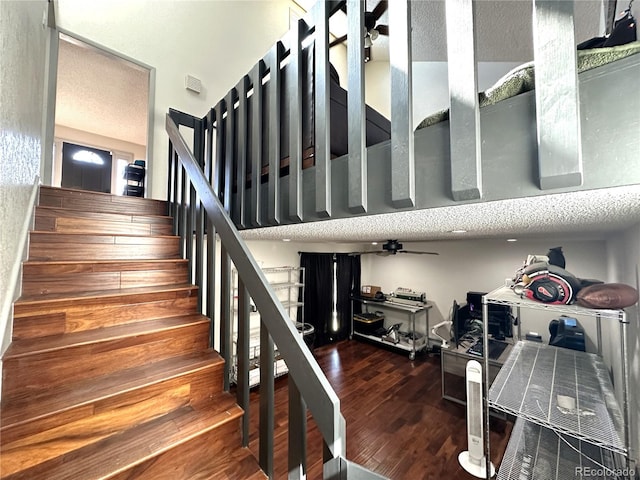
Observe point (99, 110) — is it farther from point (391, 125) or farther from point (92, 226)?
Answer: point (391, 125)

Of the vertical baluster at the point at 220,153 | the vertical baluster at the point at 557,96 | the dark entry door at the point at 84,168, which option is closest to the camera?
the vertical baluster at the point at 557,96

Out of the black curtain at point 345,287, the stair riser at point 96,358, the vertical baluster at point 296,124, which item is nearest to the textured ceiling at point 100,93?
the vertical baluster at point 296,124

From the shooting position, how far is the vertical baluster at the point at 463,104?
68 cm

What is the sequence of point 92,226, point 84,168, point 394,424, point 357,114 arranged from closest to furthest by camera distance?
point 357,114
point 92,226
point 394,424
point 84,168

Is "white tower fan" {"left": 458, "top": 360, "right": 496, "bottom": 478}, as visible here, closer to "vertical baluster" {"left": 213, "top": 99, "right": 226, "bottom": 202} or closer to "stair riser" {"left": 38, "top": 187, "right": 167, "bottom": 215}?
"vertical baluster" {"left": 213, "top": 99, "right": 226, "bottom": 202}

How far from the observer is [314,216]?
117 centimetres

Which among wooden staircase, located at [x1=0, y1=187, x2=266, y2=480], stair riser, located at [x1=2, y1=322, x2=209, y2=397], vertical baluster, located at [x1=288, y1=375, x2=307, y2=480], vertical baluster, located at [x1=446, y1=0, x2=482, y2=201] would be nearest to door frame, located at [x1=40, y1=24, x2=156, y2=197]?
wooden staircase, located at [x1=0, y1=187, x2=266, y2=480]

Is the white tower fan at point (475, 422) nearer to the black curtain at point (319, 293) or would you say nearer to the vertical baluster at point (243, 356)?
the vertical baluster at point (243, 356)

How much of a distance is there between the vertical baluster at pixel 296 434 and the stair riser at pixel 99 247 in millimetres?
1560

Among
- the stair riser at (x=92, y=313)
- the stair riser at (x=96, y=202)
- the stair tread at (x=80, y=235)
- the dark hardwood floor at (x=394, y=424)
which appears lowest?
the dark hardwood floor at (x=394, y=424)

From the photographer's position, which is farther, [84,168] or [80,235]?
[84,168]

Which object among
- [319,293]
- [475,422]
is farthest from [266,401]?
[319,293]

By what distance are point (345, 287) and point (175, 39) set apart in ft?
14.9

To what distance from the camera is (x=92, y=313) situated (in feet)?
4.34
